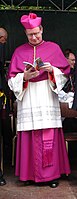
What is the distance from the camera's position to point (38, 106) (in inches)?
148

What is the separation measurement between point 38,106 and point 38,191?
88 centimetres

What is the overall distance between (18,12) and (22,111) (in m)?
4.12

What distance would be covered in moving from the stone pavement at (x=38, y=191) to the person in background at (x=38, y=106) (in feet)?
0.30

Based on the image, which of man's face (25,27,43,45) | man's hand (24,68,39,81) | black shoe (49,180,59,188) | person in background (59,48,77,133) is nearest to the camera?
man's hand (24,68,39,81)

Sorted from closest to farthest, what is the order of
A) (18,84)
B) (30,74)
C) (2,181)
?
(30,74) → (18,84) → (2,181)

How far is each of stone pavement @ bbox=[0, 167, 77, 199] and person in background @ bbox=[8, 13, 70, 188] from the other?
9 cm

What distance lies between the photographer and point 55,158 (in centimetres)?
382

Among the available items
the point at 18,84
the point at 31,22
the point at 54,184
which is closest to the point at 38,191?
the point at 54,184

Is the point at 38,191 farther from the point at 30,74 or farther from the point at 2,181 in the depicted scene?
the point at 30,74

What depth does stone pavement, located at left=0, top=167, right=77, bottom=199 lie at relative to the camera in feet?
11.8

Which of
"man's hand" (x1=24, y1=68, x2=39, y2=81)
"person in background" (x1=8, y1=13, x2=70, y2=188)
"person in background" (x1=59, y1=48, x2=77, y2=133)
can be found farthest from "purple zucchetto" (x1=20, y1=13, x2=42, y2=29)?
"person in background" (x1=59, y1=48, x2=77, y2=133)

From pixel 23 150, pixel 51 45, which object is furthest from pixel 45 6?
pixel 23 150

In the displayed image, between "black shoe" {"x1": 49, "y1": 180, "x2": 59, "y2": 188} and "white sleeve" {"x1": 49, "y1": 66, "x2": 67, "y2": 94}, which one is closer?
"white sleeve" {"x1": 49, "y1": 66, "x2": 67, "y2": 94}

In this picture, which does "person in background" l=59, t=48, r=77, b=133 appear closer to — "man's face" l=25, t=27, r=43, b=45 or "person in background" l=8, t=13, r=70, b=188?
"person in background" l=8, t=13, r=70, b=188
